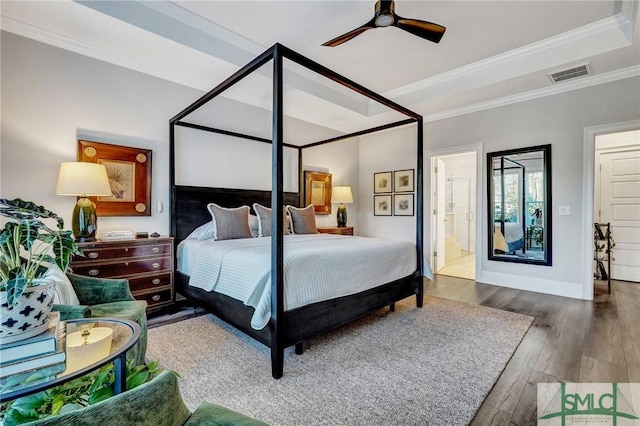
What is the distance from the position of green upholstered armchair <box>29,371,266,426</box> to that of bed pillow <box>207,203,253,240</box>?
263 centimetres

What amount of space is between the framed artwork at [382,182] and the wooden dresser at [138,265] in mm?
4166

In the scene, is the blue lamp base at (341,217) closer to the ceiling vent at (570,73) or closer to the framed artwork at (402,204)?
the framed artwork at (402,204)

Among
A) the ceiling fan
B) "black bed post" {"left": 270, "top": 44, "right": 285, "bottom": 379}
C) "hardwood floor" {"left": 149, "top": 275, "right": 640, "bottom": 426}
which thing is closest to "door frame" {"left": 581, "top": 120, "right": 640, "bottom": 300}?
"hardwood floor" {"left": 149, "top": 275, "right": 640, "bottom": 426}

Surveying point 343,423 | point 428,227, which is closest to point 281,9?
point 343,423

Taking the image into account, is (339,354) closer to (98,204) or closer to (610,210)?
(98,204)

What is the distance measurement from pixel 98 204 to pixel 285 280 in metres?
2.42

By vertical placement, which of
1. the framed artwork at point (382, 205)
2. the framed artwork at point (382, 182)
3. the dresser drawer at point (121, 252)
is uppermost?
the framed artwork at point (382, 182)

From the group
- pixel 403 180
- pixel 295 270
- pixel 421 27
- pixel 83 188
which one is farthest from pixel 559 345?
pixel 83 188

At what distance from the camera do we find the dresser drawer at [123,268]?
272cm

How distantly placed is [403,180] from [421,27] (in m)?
3.52

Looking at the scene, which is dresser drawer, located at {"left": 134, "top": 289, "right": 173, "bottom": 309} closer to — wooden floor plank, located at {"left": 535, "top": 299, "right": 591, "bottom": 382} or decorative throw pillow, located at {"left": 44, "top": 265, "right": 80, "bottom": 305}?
decorative throw pillow, located at {"left": 44, "top": 265, "right": 80, "bottom": 305}

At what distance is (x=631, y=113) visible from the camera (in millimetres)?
3506

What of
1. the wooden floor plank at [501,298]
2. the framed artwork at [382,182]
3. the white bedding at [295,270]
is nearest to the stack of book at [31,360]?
the white bedding at [295,270]

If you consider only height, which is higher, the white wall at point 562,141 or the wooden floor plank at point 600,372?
the white wall at point 562,141
